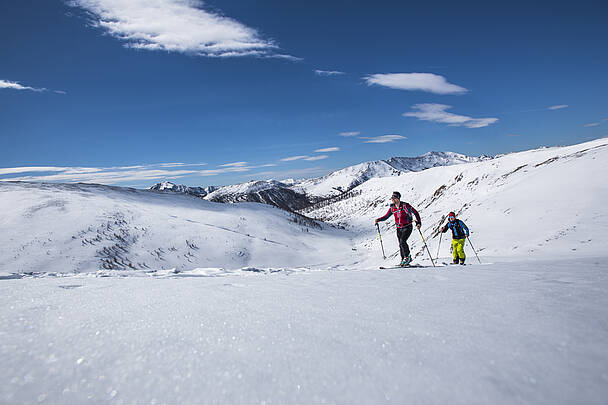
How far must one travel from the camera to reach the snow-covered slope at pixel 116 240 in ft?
A: 51.6

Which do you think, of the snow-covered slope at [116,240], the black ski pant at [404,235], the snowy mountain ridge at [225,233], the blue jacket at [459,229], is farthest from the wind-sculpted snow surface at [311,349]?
the snow-covered slope at [116,240]

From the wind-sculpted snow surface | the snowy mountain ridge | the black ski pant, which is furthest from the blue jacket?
the wind-sculpted snow surface

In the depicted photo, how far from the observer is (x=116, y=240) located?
63.6ft

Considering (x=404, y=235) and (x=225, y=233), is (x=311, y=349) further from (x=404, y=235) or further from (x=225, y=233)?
(x=225, y=233)

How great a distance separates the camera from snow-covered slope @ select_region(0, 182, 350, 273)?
51.6 ft

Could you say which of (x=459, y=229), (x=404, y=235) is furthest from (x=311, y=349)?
(x=459, y=229)

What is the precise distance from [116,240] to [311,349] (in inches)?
859

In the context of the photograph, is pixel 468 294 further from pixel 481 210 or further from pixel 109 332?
pixel 481 210

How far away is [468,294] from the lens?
4.07 metres

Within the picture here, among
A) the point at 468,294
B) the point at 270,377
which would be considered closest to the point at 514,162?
the point at 468,294

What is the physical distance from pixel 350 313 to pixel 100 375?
2.52m

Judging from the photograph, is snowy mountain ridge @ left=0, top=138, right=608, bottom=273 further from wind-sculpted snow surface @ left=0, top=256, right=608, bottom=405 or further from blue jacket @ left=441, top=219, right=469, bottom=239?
wind-sculpted snow surface @ left=0, top=256, right=608, bottom=405

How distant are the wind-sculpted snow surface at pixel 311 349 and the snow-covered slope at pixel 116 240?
15689 mm

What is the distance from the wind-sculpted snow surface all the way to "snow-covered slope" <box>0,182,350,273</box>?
51.5 ft
